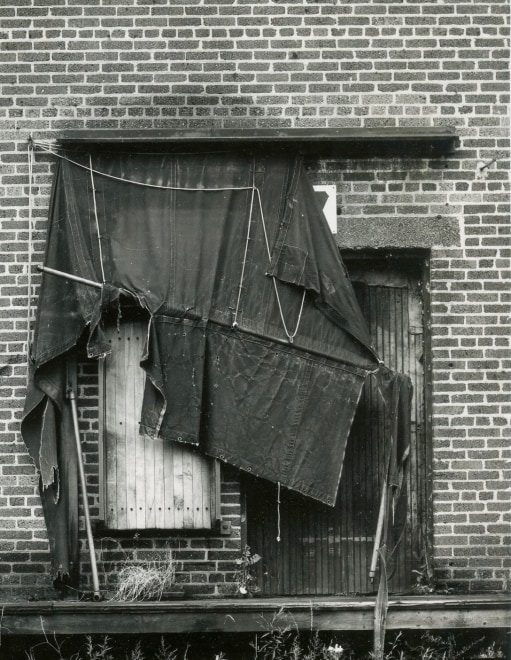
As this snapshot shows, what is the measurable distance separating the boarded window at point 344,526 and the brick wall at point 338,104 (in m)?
0.45

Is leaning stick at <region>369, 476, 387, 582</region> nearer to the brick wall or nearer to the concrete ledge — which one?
the brick wall

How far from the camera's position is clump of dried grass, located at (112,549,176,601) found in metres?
5.48

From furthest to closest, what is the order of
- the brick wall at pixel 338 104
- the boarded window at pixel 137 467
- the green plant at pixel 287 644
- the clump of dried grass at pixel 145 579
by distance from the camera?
the brick wall at pixel 338 104, the boarded window at pixel 137 467, the clump of dried grass at pixel 145 579, the green plant at pixel 287 644

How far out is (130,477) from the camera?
5.65 meters

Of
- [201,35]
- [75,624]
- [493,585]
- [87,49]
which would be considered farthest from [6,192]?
Answer: [493,585]

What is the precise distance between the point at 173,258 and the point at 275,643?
2.74 metres

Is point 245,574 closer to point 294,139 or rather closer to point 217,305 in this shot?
point 217,305

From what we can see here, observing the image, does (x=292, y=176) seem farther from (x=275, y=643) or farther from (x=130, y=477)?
(x=275, y=643)

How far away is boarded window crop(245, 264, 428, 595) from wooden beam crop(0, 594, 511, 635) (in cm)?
43

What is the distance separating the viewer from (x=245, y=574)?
565 cm

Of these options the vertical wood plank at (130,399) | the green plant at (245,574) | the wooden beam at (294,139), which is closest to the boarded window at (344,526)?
the green plant at (245,574)

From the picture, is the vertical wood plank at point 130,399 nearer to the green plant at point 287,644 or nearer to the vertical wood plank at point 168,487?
the vertical wood plank at point 168,487

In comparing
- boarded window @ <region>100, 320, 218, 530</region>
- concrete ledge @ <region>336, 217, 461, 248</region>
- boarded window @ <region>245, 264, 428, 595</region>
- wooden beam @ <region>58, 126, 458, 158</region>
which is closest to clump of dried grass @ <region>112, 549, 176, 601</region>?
boarded window @ <region>100, 320, 218, 530</region>

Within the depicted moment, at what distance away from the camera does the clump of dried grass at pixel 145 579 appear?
18.0 ft
